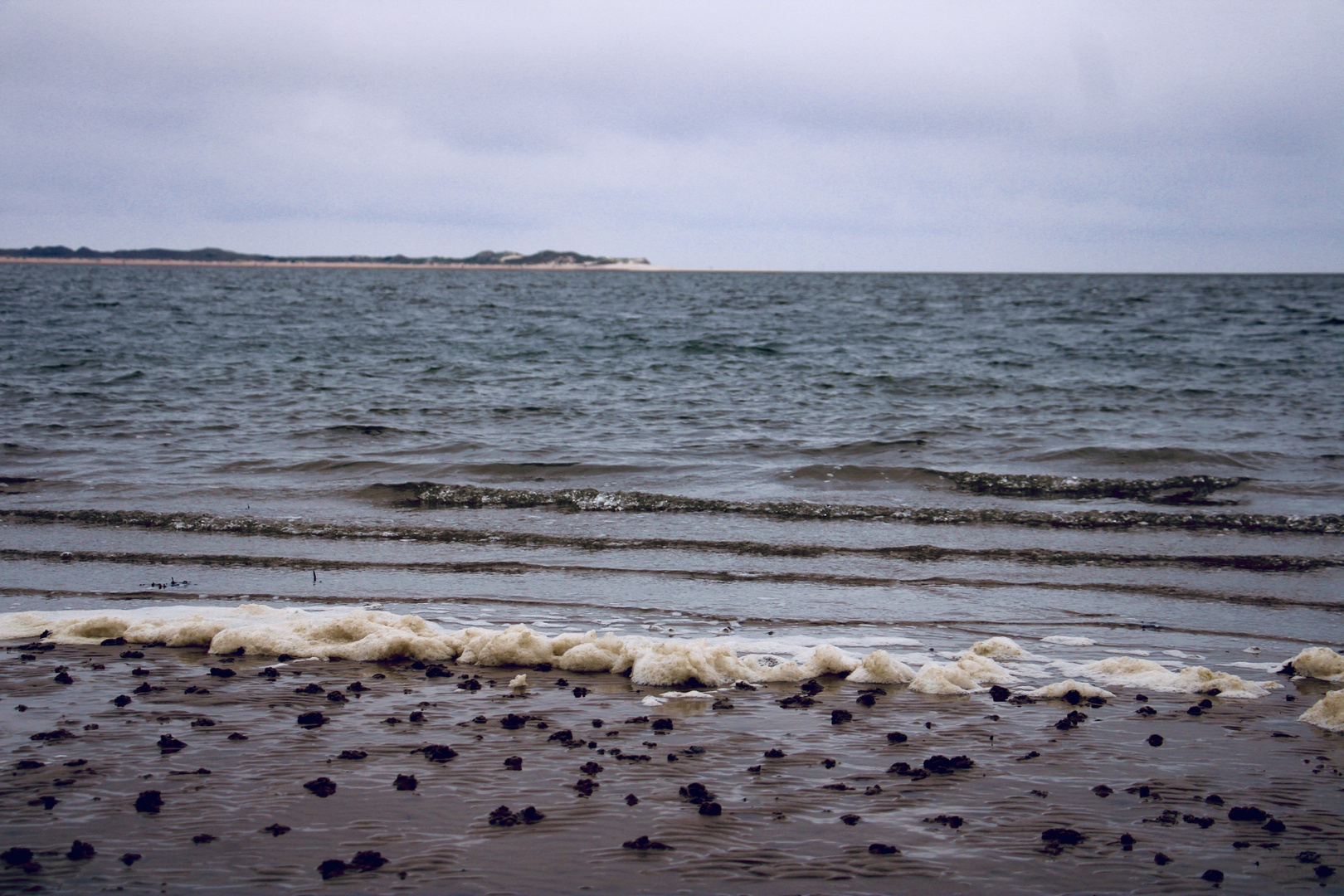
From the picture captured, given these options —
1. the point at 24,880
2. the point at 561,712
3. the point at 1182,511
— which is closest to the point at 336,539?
the point at 561,712

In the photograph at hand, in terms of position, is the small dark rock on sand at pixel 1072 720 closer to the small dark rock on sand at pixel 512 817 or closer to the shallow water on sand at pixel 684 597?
the shallow water on sand at pixel 684 597

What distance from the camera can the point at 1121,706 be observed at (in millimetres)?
6094

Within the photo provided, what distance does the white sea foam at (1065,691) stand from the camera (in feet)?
20.4

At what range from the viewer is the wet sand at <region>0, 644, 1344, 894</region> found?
3988 mm

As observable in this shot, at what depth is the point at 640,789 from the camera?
474 centimetres

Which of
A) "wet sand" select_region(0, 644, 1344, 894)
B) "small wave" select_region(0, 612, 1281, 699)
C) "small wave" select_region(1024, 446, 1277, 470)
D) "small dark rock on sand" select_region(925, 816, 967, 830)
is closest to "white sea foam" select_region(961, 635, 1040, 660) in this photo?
"small wave" select_region(0, 612, 1281, 699)

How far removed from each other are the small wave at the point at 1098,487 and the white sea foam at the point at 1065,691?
25.4 ft

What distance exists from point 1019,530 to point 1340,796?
282 inches

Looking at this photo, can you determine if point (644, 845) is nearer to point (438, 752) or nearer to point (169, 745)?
point (438, 752)

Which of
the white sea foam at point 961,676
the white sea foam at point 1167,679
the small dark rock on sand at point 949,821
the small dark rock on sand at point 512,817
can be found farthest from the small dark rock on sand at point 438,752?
the white sea foam at point 1167,679

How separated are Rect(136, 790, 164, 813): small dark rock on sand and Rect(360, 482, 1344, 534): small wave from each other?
337 inches

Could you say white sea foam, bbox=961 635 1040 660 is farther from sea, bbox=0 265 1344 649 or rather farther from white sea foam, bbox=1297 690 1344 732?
white sea foam, bbox=1297 690 1344 732

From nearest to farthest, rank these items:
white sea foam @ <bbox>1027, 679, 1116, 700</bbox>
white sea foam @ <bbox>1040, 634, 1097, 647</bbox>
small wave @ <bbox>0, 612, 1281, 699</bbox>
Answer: white sea foam @ <bbox>1027, 679, 1116, 700</bbox>
small wave @ <bbox>0, 612, 1281, 699</bbox>
white sea foam @ <bbox>1040, 634, 1097, 647</bbox>

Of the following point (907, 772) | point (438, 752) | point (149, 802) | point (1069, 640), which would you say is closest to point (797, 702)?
point (907, 772)
